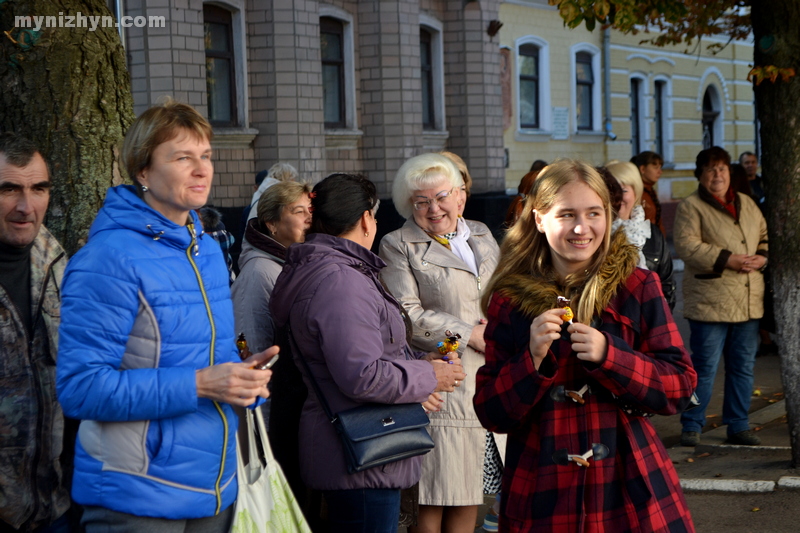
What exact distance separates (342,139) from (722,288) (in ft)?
33.9

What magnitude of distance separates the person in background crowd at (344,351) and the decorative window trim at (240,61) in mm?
11494

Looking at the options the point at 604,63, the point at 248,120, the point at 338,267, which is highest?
the point at 604,63

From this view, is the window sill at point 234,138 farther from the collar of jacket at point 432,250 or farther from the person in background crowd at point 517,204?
the collar of jacket at point 432,250

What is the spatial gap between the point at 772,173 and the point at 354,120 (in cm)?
1152

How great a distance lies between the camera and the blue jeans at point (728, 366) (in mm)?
6992

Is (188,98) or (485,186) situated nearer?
(188,98)

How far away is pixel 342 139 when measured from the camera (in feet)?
54.6

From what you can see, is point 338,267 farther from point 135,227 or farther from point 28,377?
point 28,377

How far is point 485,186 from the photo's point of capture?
1927 cm

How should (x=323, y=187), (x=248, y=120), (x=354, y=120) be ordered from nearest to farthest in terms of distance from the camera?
(x=323, y=187)
(x=248, y=120)
(x=354, y=120)

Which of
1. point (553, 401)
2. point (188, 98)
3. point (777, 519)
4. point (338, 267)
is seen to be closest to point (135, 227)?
point (338, 267)

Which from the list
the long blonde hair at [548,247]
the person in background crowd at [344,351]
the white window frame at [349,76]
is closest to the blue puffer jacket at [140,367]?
the person in background crowd at [344,351]

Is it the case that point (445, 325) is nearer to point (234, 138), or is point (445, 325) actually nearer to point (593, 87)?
point (234, 138)

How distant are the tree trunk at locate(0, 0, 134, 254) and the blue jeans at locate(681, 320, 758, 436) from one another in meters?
4.54
